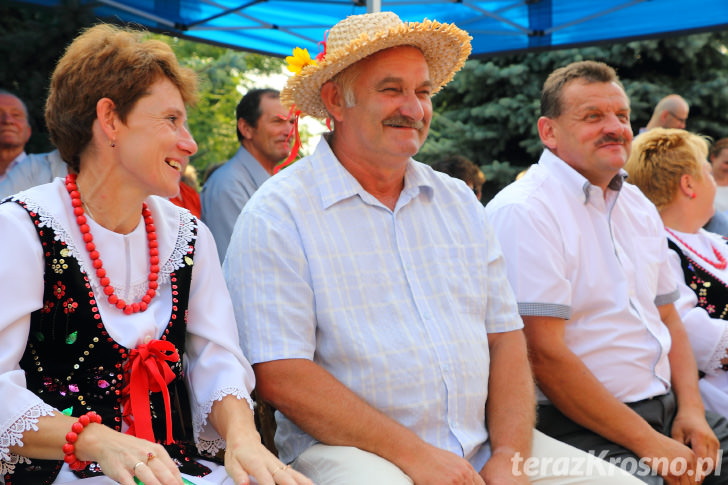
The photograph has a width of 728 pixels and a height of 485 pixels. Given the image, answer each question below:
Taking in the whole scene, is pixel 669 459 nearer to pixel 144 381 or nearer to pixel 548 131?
pixel 548 131

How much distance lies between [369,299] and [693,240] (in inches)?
89.3

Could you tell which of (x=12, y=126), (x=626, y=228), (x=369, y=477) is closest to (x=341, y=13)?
(x=12, y=126)

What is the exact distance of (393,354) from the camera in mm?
2510

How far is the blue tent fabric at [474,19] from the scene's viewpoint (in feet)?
19.1

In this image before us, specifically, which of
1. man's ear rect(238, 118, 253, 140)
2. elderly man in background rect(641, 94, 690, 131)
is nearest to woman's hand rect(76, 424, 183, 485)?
man's ear rect(238, 118, 253, 140)

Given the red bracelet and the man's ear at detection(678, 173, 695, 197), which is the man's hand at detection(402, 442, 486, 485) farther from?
the man's ear at detection(678, 173, 695, 197)

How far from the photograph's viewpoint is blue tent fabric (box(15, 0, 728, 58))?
5.83 metres

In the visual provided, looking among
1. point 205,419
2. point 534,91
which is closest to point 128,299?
point 205,419

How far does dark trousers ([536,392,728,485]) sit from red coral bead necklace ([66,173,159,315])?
173cm

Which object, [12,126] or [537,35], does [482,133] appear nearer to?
[537,35]

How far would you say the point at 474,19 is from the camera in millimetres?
6340

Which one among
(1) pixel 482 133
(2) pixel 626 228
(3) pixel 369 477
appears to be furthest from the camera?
(1) pixel 482 133

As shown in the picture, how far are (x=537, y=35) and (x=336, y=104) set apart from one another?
396 cm

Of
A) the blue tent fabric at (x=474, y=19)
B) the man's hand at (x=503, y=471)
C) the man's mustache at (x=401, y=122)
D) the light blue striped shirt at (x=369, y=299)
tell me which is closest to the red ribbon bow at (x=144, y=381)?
the light blue striped shirt at (x=369, y=299)
